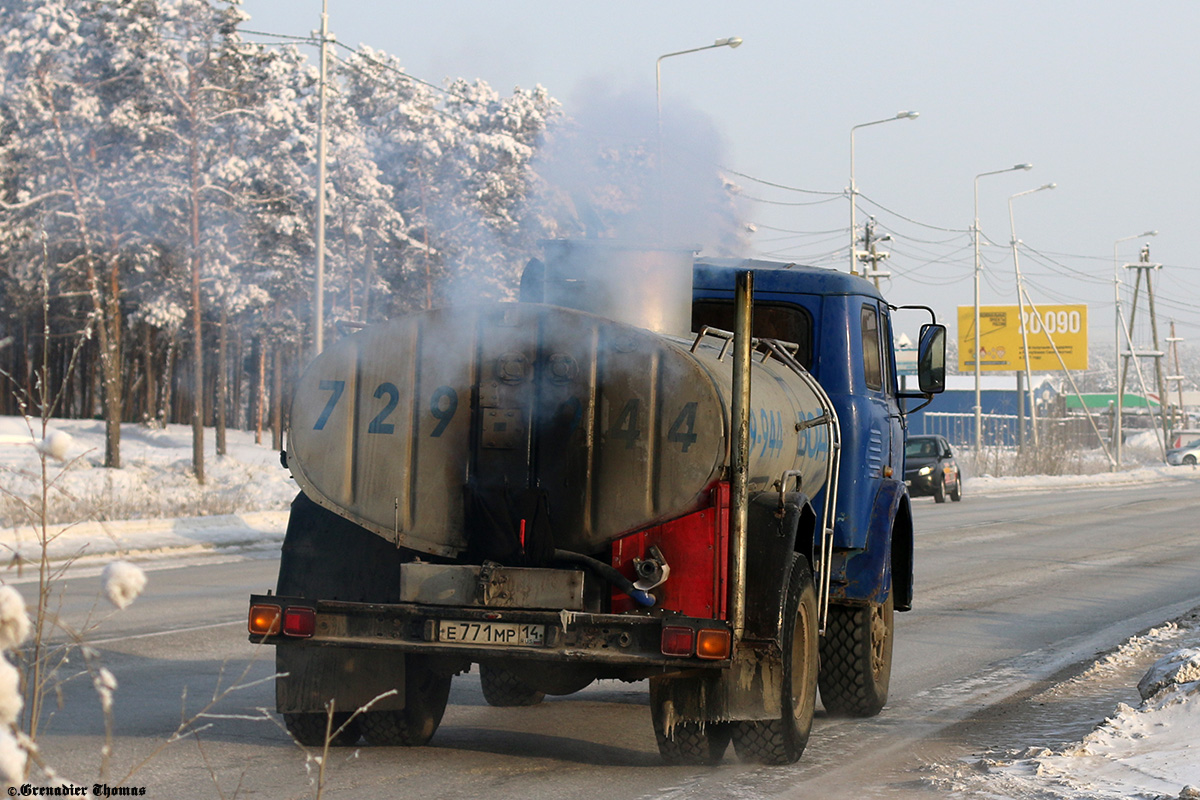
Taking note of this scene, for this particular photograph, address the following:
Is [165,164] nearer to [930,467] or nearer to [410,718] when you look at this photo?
[930,467]

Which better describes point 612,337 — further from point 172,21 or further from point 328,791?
point 172,21

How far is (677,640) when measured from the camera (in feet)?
18.6

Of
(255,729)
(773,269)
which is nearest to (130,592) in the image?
(255,729)

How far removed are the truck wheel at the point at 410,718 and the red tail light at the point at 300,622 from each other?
2.47ft

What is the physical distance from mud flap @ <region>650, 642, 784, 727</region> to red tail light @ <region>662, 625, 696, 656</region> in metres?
0.33

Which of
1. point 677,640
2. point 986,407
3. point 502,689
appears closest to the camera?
point 677,640

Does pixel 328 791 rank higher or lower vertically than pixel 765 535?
lower

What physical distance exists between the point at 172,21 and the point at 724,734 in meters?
34.3

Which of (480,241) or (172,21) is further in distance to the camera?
(172,21)

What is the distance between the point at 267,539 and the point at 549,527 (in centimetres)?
1515

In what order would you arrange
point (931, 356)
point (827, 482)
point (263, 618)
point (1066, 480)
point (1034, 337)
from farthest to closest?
point (1034, 337)
point (1066, 480)
point (931, 356)
point (827, 482)
point (263, 618)

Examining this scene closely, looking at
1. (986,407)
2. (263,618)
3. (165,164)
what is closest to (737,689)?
(263,618)

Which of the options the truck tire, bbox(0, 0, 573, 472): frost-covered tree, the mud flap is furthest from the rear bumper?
bbox(0, 0, 573, 472): frost-covered tree

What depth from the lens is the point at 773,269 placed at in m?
8.46
